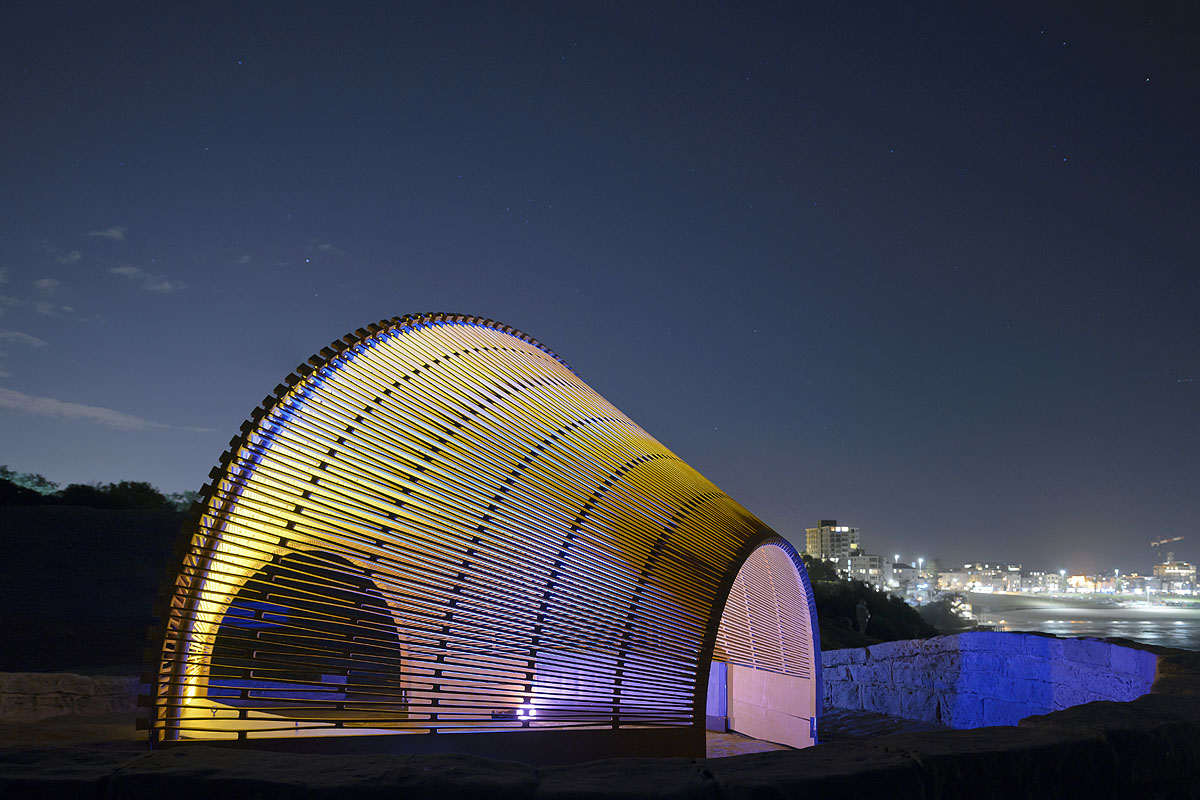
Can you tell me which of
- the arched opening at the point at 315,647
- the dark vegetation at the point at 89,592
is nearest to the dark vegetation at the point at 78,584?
the dark vegetation at the point at 89,592

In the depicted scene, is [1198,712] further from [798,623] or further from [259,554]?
[259,554]

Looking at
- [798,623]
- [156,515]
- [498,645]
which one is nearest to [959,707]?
[798,623]

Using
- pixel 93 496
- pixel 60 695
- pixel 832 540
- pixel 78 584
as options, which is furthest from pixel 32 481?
pixel 832 540

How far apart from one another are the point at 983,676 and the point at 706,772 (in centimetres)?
864

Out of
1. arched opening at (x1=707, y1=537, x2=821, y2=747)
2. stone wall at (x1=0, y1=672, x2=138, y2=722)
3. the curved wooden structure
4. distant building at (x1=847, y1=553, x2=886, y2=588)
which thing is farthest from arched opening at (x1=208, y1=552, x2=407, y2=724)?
distant building at (x1=847, y1=553, x2=886, y2=588)

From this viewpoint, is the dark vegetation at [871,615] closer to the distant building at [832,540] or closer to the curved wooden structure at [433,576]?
the curved wooden structure at [433,576]

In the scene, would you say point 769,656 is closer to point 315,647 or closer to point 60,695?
point 315,647

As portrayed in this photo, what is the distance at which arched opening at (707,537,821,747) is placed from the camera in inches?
290

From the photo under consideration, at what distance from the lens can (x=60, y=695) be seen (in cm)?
812

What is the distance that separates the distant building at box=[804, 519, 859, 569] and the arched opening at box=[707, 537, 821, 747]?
153806 millimetres

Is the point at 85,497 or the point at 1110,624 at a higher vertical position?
the point at 85,497

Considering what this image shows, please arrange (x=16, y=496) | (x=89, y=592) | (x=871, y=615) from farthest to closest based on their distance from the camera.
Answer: (x=16, y=496) < (x=871, y=615) < (x=89, y=592)

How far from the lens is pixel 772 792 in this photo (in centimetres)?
266

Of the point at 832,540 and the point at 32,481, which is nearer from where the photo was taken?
the point at 32,481
